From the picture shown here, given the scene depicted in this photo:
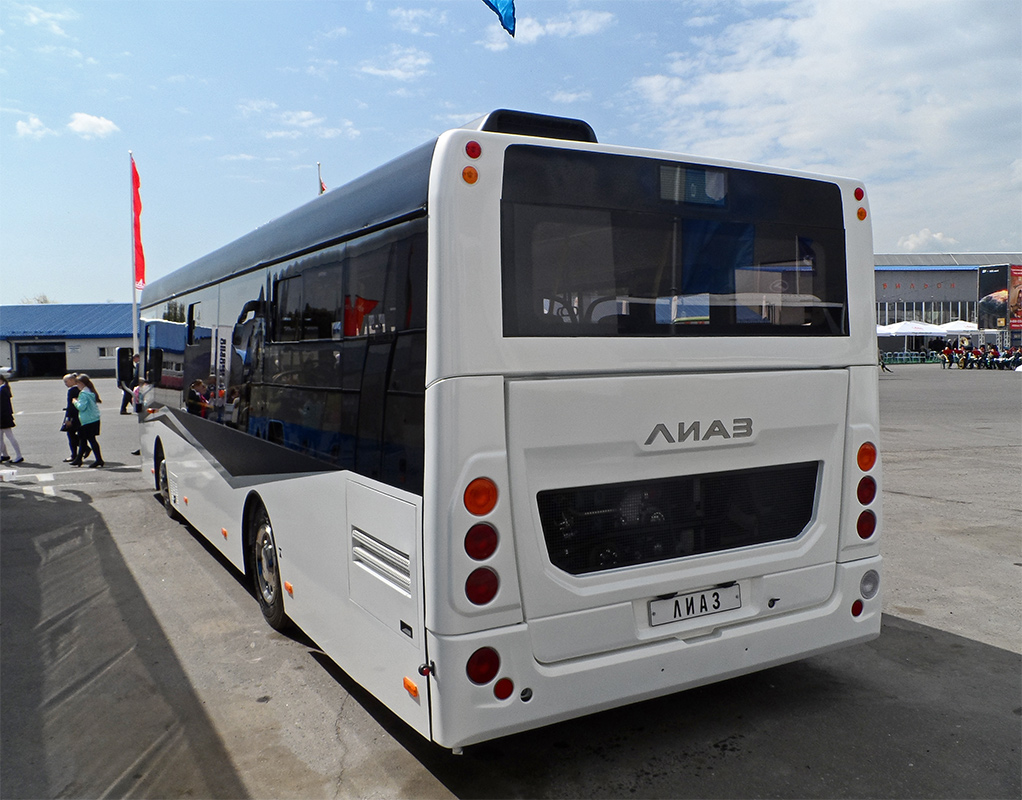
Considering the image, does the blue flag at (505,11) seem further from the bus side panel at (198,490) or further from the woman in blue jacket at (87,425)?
the woman in blue jacket at (87,425)

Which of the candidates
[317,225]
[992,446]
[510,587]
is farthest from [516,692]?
[992,446]

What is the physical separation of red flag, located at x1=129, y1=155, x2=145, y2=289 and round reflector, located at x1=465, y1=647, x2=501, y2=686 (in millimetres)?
23595

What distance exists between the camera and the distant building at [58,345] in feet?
209

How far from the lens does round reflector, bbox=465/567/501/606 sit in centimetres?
326

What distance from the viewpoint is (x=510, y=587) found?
11.0 ft

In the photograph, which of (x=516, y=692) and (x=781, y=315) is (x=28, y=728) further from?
(x=781, y=315)

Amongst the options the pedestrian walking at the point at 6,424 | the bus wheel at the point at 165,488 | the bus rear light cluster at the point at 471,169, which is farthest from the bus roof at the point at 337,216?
the pedestrian walking at the point at 6,424

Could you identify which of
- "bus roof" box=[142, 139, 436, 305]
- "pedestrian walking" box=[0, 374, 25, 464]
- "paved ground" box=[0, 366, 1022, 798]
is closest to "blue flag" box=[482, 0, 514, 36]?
"bus roof" box=[142, 139, 436, 305]

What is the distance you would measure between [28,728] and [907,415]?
70.6ft

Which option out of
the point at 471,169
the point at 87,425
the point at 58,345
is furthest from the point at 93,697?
the point at 58,345

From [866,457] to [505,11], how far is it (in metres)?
6.42

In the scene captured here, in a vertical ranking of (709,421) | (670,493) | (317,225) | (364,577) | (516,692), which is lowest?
(516,692)

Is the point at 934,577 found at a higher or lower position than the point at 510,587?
lower

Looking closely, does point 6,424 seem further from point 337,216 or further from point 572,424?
point 572,424
